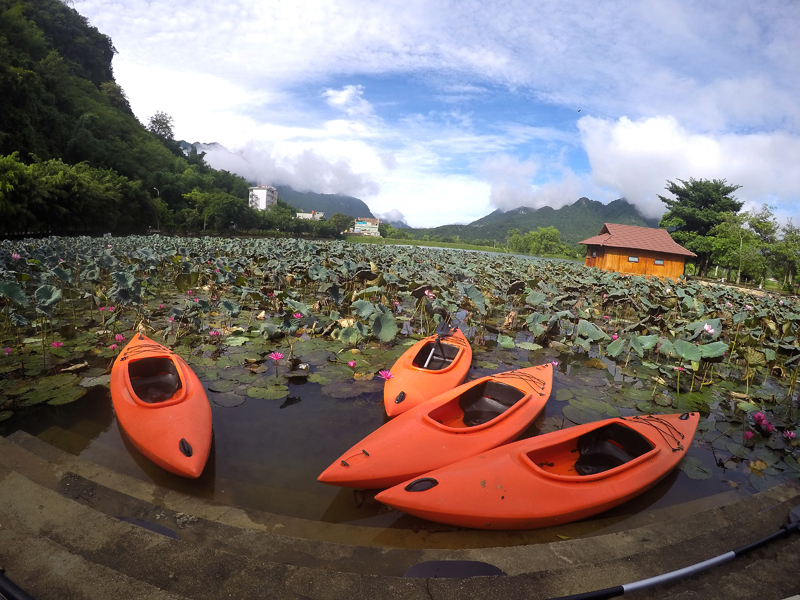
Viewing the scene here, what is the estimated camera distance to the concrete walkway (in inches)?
70.1

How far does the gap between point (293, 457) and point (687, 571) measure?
2.79m

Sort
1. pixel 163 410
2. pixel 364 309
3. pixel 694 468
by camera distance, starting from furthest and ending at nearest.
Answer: pixel 364 309
pixel 694 468
pixel 163 410

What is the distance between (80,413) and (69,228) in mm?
23296

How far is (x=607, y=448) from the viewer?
3.56 metres

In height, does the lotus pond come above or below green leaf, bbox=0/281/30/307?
below

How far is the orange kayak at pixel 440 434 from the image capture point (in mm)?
2848

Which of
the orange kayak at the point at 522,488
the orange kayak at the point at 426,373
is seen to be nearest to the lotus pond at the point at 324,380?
the orange kayak at the point at 522,488

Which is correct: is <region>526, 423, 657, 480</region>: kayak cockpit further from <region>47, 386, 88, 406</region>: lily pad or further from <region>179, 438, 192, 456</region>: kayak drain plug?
<region>47, 386, 88, 406</region>: lily pad

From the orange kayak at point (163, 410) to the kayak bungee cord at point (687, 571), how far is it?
2554 mm

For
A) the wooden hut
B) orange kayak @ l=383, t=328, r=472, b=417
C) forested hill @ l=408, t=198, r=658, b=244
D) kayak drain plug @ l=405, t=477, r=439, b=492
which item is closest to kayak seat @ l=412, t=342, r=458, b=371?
orange kayak @ l=383, t=328, r=472, b=417

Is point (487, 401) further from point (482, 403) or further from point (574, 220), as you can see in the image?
point (574, 220)

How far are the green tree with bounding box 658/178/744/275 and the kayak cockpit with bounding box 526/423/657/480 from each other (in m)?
29.9

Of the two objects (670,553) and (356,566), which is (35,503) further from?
(670,553)

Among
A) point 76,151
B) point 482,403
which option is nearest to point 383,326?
Answer: point 482,403
